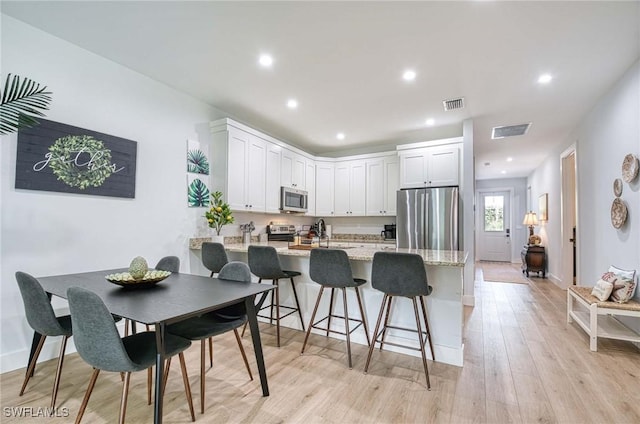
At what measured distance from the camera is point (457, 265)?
2215mm

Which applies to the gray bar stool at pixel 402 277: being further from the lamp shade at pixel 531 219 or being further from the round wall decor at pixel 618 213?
the lamp shade at pixel 531 219

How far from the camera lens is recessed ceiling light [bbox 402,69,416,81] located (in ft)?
9.55

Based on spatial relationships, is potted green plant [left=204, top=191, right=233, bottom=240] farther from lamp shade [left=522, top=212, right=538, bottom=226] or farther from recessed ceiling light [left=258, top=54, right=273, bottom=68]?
lamp shade [left=522, top=212, right=538, bottom=226]

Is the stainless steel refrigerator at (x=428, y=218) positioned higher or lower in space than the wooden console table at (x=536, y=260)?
higher

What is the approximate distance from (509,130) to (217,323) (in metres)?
5.09

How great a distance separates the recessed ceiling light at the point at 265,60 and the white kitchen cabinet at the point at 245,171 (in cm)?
118

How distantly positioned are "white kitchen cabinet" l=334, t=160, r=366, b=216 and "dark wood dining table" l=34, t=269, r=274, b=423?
11.6ft

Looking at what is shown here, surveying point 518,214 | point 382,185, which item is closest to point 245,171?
point 382,185

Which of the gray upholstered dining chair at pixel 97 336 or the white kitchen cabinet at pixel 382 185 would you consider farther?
the white kitchen cabinet at pixel 382 185

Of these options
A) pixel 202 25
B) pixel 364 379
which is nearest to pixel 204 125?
pixel 202 25

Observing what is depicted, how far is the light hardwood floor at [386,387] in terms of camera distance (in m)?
1.81

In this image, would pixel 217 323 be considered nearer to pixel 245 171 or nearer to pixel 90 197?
pixel 90 197

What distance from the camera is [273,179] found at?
450 cm

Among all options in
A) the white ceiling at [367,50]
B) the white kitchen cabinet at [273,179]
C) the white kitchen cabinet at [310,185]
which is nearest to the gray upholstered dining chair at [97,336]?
the white ceiling at [367,50]
